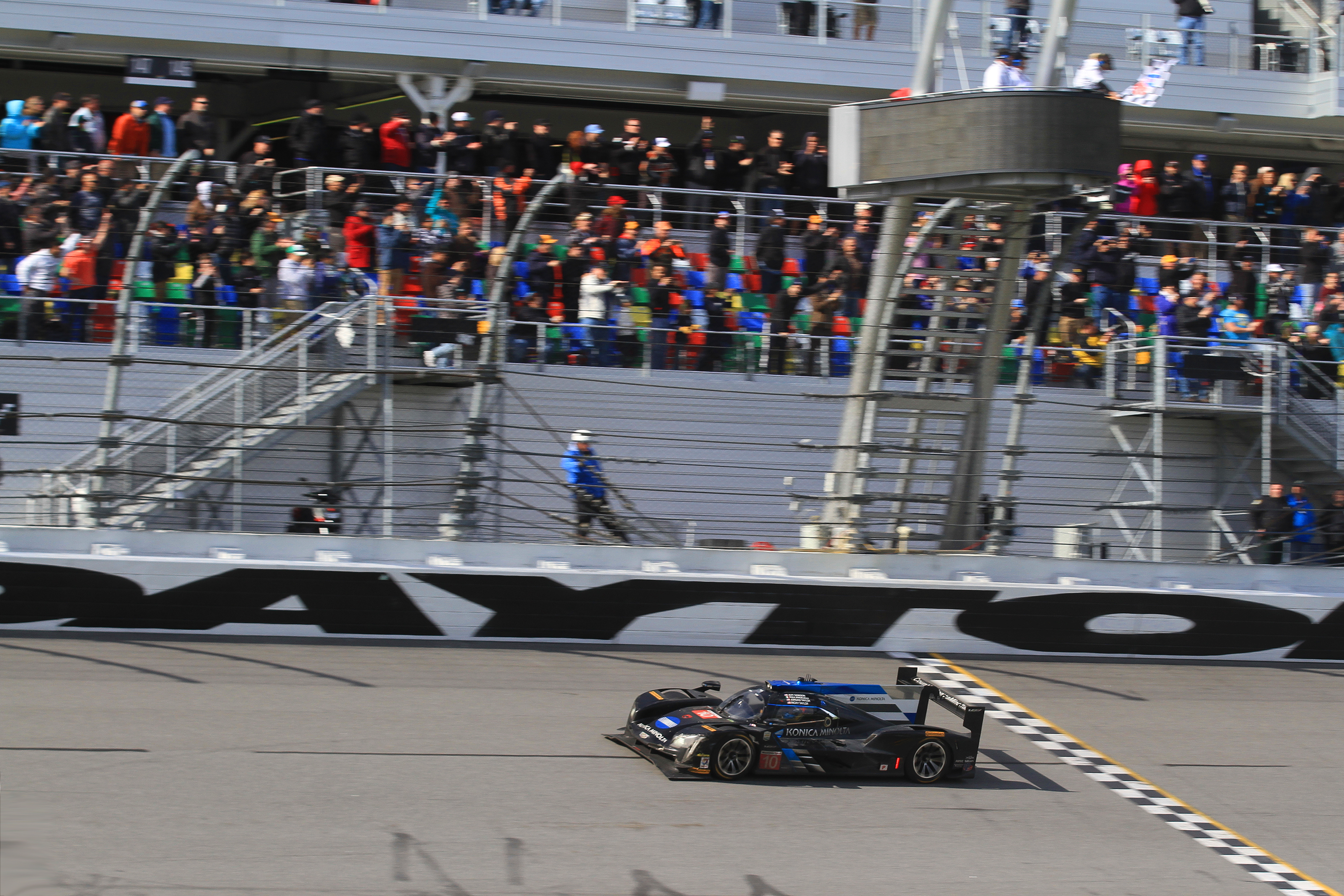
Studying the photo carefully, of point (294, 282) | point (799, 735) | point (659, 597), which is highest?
point (294, 282)

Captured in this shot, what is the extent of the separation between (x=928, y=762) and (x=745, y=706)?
1074mm

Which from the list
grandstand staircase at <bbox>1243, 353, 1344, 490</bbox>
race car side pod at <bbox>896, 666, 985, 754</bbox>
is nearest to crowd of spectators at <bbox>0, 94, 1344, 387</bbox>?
grandstand staircase at <bbox>1243, 353, 1344, 490</bbox>

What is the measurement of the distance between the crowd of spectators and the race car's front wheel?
15.1 feet

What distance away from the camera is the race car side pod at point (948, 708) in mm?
8031

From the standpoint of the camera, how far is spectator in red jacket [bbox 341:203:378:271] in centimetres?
1288

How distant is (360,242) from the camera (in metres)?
12.9

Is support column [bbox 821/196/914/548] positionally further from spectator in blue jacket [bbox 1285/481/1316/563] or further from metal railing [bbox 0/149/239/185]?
metal railing [bbox 0/149/239/185]

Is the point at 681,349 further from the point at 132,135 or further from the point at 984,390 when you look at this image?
the point at 132,135

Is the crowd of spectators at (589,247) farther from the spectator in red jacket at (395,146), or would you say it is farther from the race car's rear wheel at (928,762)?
the race car's rear wheel at (928,762)

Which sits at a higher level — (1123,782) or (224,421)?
(224,421)

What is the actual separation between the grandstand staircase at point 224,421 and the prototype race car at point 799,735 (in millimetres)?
3178

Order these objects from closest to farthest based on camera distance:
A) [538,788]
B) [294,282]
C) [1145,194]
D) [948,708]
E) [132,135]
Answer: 1. [538,788]
2. [948,708]
3. [294,282]
4. [132,135]
5. [1145,194]

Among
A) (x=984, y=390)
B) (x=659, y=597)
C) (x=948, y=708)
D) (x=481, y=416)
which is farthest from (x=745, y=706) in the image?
(x=984, y=390)

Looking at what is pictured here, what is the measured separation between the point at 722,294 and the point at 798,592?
4038 millimetres
